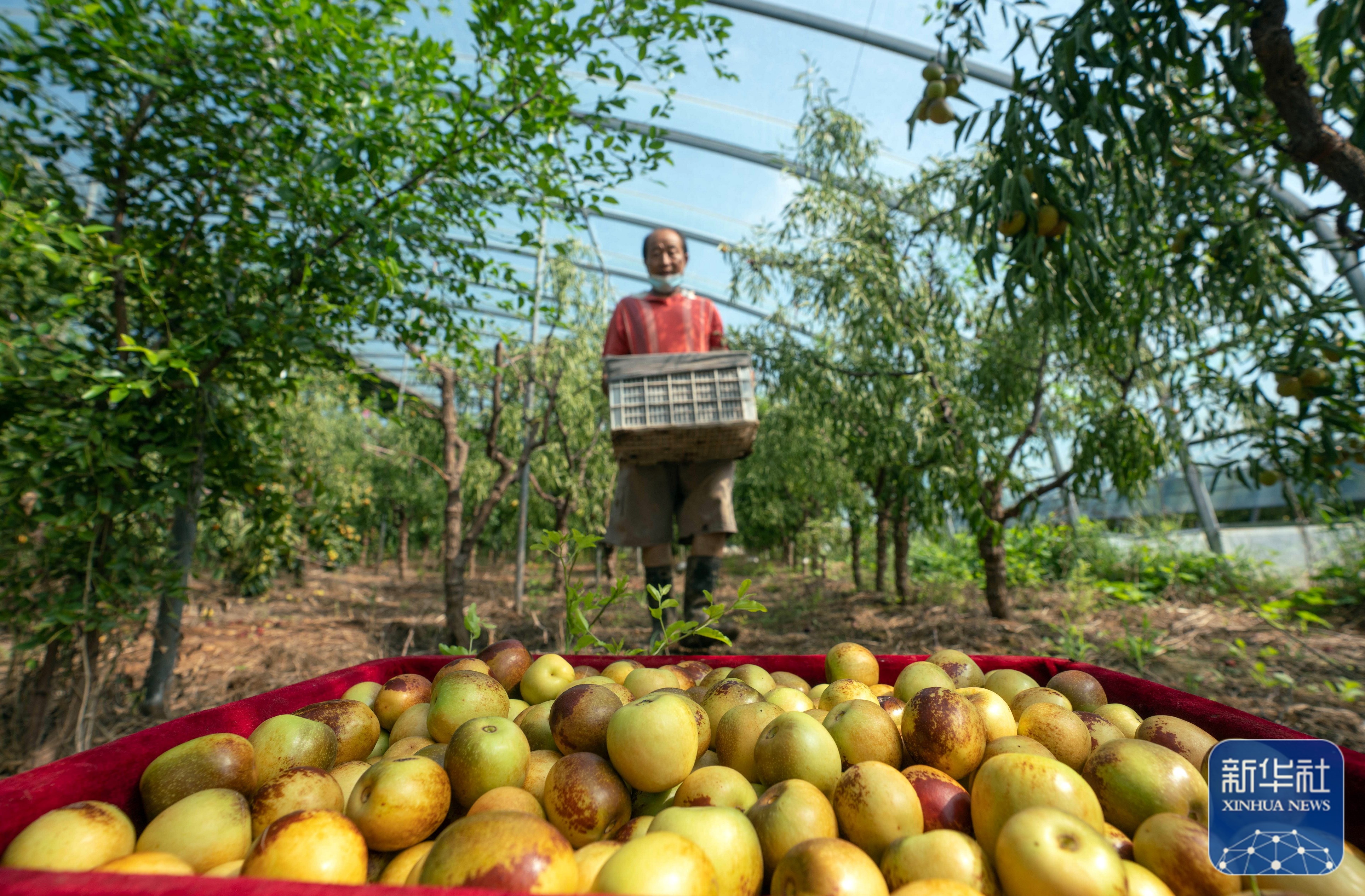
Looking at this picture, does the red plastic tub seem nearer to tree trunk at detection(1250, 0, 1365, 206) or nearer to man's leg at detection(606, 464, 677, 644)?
man's leg at detection(606, 464, 677, 644)

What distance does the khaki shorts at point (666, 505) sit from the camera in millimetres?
3223

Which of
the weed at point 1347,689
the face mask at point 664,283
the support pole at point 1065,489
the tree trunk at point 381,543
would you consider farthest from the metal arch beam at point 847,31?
the tree trunk at point 381,543

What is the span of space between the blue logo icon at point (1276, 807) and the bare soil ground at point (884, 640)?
7.98 ft

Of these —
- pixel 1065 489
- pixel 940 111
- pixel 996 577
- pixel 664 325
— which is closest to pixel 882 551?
pixel 996 577

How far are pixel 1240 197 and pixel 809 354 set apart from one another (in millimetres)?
3278

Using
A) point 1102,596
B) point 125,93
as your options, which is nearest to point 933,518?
point 1102,596

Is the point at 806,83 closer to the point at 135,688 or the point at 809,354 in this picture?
the point at 809,354

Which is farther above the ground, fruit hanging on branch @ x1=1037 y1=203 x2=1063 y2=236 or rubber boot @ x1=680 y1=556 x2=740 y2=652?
fruit hanging on branch @ x1=1037 y1=203 x2=1063 y2=236

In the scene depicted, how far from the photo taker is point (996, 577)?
4973 millimetres

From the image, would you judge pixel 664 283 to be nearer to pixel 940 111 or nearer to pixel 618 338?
pixel 618 338

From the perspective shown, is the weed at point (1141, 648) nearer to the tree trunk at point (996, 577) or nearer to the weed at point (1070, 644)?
the weed at point (1070, 644)

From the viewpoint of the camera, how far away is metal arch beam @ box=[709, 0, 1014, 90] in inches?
268

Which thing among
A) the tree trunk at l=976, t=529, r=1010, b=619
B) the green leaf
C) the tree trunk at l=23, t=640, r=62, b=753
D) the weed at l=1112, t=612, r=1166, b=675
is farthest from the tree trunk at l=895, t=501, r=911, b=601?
the tree trunk at l=23, t=640, r=62, b=753

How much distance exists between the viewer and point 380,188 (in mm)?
2381
